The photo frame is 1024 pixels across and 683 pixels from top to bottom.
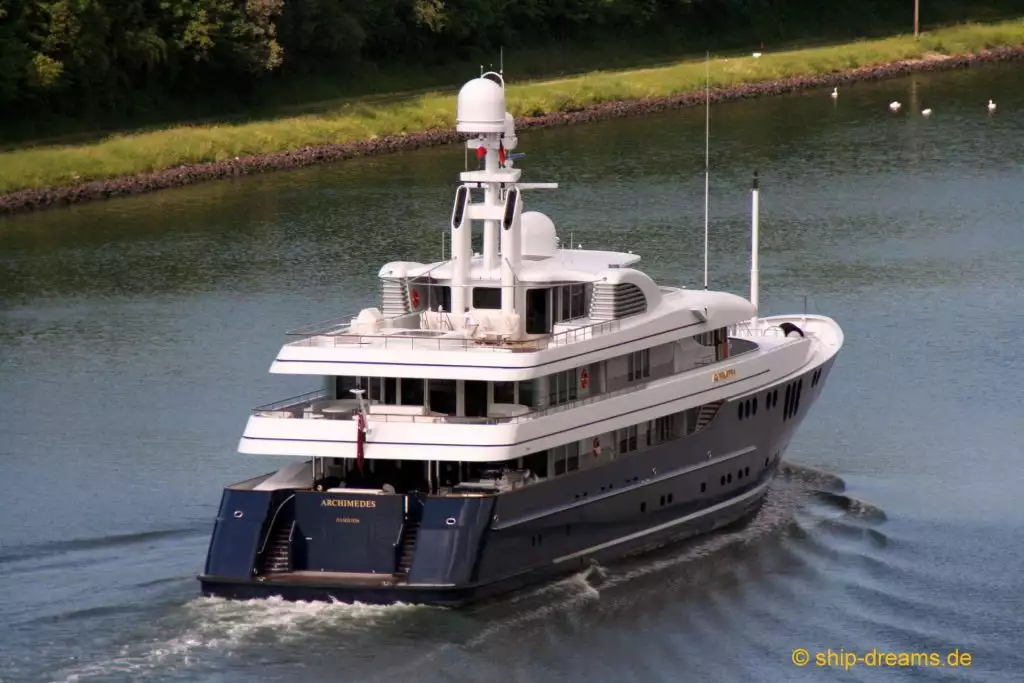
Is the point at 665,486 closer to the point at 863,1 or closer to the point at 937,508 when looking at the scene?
the point at 937,508

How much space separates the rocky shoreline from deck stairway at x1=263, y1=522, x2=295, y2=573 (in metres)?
42.4

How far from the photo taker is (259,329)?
5262cm

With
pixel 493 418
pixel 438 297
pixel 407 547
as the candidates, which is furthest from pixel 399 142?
pixel 407 547

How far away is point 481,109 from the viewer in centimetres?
3616

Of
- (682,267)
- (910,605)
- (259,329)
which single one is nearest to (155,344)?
(259,329)

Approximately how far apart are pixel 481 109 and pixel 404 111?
51.3 metres

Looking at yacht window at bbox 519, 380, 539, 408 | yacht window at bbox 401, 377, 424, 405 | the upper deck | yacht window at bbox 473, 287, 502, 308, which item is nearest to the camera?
the upper deck

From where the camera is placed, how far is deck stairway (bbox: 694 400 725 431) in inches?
1485

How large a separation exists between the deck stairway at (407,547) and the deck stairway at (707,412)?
6.78 meters

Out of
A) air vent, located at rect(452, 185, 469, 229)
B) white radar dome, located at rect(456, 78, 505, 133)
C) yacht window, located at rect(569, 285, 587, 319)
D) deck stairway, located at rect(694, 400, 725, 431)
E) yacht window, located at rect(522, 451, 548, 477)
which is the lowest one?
yacht window, located at rect(522, 451, 548, 477)

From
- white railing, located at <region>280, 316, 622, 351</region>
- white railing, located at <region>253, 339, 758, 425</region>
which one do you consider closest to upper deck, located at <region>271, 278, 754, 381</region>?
white railing, located at <region>280, 316, 622, 351</region>

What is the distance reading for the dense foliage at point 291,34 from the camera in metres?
81.9

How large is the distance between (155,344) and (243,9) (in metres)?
39.1

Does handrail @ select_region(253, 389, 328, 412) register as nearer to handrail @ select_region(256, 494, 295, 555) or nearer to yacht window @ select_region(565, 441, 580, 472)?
handrail @ select_region(256, 494, 295, 555)
